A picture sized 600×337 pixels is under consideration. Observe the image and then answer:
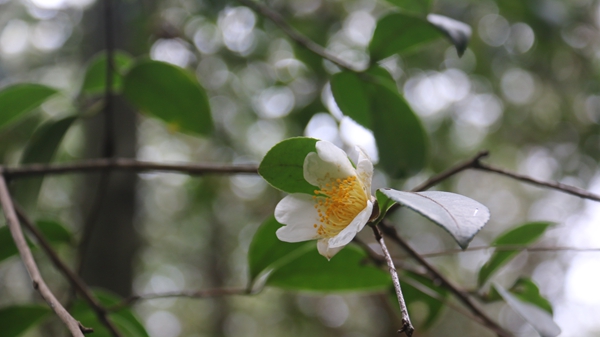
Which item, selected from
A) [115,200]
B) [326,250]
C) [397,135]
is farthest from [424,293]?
A: [115,200]

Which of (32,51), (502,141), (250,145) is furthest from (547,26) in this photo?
(32,51)

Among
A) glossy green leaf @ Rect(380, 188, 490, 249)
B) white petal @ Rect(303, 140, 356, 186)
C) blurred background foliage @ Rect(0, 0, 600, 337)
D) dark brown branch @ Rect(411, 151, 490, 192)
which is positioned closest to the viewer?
glossy green leaf @ Rect(380, 188, 490, 249)

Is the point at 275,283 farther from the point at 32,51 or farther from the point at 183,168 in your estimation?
the point at 32,51

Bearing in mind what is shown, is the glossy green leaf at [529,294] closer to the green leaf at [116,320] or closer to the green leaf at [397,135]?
the green leaf at [397,135]

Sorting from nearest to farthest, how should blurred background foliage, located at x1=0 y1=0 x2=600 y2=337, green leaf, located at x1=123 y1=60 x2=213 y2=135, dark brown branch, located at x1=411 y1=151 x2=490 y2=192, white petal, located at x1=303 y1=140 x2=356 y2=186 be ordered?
white petal, located at x1=303 y1=140 x2=356 y2=186
dark brown branch, located at x1=411 y1=151 x2=490 y2=192
green leaf, located at x1=123 y1=60 x2=213 y2=135
blurred background foliage, located at x1=0 y1=0 x2=600 y2=337

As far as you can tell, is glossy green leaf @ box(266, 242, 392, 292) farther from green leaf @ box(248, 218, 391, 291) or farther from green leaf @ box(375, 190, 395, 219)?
green leaf @ box(375, 190, 395, 219)

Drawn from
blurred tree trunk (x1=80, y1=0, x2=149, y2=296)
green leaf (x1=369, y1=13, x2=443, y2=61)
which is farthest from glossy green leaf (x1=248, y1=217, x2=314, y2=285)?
blurred tree trunk (x1=80, y1=0, x2=149, y2=296)
